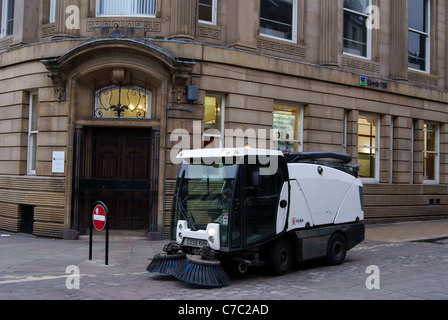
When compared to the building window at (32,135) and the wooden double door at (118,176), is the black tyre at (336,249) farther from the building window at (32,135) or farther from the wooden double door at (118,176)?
the building window at (32,135)

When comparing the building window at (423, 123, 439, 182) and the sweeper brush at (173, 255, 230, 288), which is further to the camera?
the building window at (423, 123, 439, 182)

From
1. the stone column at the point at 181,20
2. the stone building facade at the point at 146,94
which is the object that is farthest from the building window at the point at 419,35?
the stone column at the point at 181,20

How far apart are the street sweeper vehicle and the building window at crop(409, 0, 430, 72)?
12.9 meters

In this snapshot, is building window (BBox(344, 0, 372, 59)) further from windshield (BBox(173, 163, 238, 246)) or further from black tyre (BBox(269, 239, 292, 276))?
windshield (BBox(173, 163, 238, 246))

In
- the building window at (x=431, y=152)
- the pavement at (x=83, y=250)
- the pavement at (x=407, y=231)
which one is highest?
the building window at (x=431, y=152)

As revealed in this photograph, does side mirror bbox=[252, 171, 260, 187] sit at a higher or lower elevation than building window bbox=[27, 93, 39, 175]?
lower

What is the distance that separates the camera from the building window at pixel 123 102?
1427 centimetres

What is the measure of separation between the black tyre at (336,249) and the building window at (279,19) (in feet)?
26.4

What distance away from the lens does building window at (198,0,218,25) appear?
584 inches

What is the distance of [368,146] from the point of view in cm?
1889

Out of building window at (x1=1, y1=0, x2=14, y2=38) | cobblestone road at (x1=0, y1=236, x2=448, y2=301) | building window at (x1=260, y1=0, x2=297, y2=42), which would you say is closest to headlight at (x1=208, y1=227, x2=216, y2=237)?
cobblestone road at (x1=0, y1=236, x2=448, y2=301)

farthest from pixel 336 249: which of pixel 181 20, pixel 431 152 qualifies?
pixel 431 152
